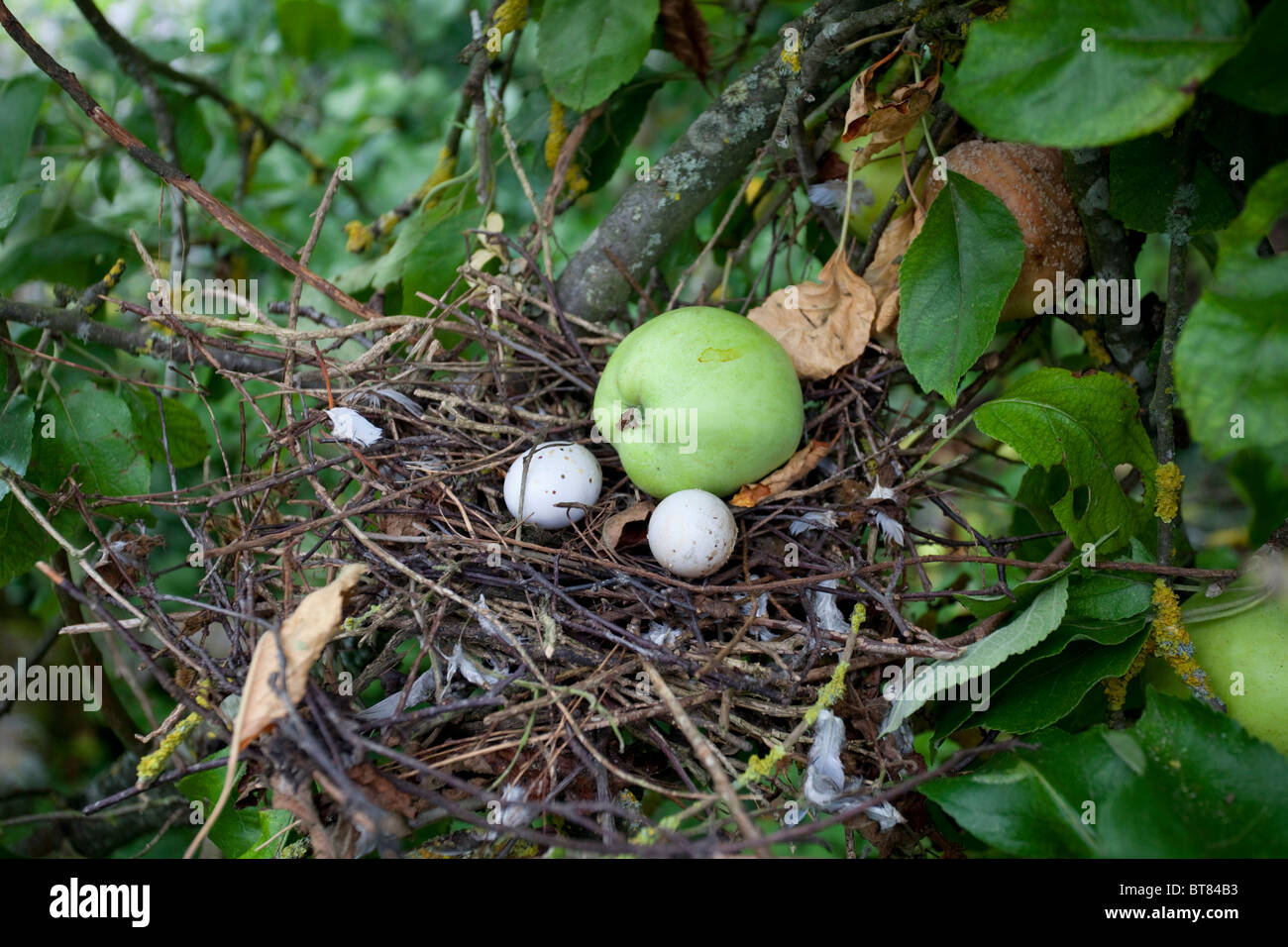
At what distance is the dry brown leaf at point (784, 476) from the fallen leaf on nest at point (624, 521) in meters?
0.15

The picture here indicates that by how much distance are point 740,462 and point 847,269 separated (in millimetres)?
398

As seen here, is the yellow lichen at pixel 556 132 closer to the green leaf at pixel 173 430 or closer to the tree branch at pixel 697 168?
the tree branch at pixel 697 168

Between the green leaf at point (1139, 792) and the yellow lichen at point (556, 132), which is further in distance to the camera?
the yellow lichen at point (556, 132)

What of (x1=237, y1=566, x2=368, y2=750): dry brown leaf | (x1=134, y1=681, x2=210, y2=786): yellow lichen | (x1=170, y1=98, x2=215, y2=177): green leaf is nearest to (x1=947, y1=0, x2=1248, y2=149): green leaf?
(x1=237, y1=566, x2=368, y2=750): dry brown leaf

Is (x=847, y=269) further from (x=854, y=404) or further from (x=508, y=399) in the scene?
(x=508, y=399)

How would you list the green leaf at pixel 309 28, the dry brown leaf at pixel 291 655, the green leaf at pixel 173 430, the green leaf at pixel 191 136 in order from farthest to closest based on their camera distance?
1. the green leaf at pixel 309 28
2. the green leaf at pixel 191 136
3. the green leaf at pixel 173 430
4. the dry brown leaf at pixel 291 655

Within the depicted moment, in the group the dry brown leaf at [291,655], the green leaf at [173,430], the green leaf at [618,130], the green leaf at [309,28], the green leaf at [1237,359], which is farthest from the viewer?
the green leaf at [309,28]

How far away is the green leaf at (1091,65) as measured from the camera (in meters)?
0.84

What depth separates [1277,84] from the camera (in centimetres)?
87

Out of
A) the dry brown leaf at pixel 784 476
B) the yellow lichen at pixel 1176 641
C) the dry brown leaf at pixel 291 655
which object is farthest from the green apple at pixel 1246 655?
the dry brown leaf at pixel 291 655

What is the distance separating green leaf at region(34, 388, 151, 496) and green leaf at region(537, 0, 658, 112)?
98 cm

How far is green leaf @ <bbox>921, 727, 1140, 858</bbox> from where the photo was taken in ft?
3.18

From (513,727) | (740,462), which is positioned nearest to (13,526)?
(513,727)

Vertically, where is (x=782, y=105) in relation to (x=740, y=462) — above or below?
above
